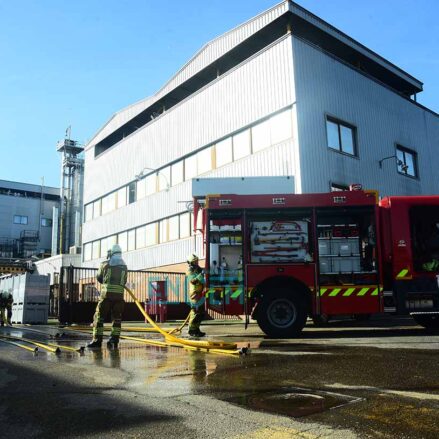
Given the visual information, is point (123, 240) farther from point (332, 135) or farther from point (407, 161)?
point (407, 161)

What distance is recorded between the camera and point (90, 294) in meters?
18.3

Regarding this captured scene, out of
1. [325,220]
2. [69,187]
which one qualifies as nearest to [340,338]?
[325,220]

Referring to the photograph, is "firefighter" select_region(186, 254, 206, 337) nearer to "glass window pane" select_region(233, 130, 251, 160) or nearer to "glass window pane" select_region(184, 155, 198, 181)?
"glass window pane" select_region(233, 130, 251, 160)

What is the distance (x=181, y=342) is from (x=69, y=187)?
136ft

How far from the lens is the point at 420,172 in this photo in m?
24.2

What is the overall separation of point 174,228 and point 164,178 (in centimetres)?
309

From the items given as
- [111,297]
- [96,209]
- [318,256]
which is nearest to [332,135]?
[318,256]

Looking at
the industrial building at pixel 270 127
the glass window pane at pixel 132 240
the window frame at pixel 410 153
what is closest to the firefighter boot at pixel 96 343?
the industrial building at pixel 270 127

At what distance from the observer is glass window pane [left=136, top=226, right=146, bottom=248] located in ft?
89.1

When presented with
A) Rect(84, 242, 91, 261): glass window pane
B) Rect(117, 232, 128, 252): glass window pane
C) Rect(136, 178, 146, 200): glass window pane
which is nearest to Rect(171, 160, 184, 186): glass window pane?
Rect(136, 178, 146, 200): glass window pane

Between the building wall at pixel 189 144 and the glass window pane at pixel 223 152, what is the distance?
296 millimetres

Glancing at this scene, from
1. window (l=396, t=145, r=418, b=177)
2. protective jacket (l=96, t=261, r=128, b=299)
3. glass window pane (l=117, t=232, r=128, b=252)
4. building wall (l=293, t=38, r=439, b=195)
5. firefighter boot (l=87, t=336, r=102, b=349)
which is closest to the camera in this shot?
firefighter boot (l=87, t=336, r=102, b=349)

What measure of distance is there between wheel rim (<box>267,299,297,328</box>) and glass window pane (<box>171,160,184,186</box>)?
1568 centimetres

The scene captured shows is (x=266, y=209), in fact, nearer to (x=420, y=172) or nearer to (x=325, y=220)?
(x=325, y=220)
